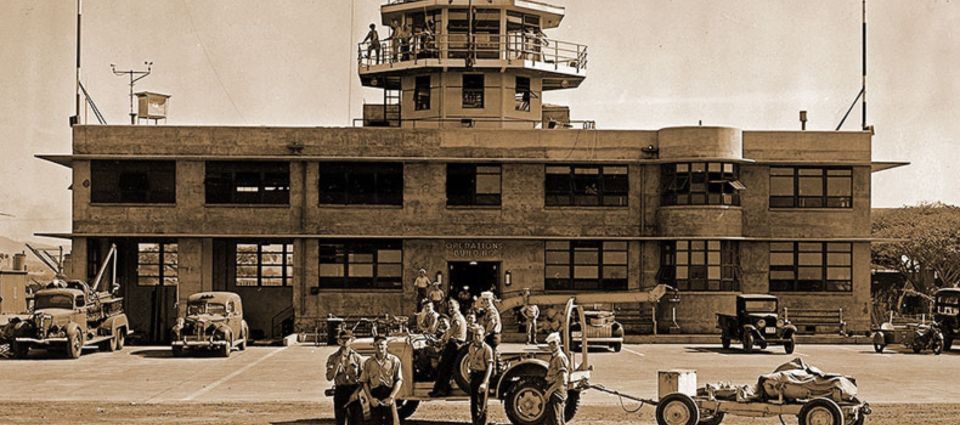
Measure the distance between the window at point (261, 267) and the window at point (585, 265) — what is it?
38.5 feet

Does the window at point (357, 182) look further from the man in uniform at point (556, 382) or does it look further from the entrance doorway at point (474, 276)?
the man in uniform at point (556, 382)

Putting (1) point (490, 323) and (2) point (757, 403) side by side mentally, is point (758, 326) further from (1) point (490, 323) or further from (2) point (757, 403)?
(2) point (757, 403)

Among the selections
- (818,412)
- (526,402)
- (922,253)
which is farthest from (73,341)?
(922,253)

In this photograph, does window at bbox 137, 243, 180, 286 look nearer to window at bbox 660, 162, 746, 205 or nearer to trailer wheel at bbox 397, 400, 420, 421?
window at bbox 660, 162, 746, 205

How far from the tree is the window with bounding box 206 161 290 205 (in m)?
45.6

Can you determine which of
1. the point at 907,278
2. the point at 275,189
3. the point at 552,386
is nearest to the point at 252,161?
the point at 275,189

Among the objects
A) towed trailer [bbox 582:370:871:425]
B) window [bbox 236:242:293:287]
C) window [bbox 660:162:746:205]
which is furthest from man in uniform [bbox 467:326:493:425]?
window [bbox 236:242:293:287]

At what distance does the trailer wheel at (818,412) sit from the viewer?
66.9ft

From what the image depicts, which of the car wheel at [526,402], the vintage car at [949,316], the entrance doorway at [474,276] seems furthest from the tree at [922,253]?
the car wheel at [526,402]

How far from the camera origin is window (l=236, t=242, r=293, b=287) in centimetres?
5316

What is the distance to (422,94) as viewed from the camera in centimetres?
5425

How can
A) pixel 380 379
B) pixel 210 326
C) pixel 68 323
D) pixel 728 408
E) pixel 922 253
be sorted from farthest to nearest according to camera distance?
pixel 922 253, pixel 210 326, pixel 68 323, pixel 728 408, pixel 380 379

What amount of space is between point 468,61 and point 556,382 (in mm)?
32550

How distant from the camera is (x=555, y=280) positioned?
4872 centimetres
